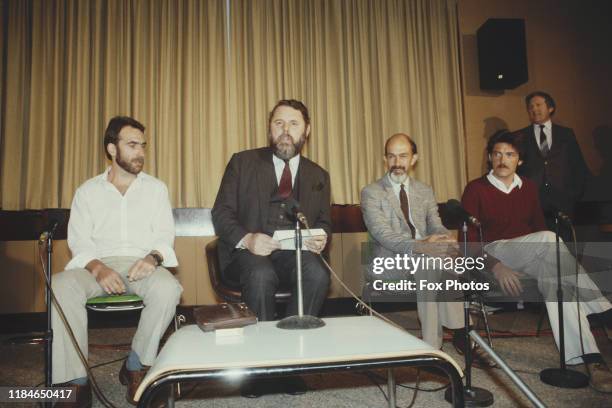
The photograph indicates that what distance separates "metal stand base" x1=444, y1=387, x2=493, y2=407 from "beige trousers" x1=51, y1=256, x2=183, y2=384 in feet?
4.78

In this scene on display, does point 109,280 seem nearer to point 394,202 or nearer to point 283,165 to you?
point 283,165

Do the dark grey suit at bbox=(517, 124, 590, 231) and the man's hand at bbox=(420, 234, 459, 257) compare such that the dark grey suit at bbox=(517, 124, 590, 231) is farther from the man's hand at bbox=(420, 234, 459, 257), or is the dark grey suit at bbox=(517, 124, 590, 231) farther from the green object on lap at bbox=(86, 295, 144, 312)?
the green object on lap at bbox=(86, 295, 144, 312)

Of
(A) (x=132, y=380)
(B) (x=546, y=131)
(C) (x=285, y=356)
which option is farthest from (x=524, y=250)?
(A) (x=132, y=380)

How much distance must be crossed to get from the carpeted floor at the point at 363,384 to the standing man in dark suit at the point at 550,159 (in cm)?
134

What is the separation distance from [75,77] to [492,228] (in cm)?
386

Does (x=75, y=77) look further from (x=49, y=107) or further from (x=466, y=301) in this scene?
(x=466, y=301)

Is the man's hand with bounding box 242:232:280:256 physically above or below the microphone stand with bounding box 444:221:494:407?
above

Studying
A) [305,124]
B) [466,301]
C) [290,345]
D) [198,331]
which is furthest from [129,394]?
[305,124]

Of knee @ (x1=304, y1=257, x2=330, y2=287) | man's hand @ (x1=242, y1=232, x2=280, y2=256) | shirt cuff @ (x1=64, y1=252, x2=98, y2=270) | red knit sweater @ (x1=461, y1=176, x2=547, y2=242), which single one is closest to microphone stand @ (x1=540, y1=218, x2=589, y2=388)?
red knit sweater @ (x1=461, y1=176, x2=547, y2=242)

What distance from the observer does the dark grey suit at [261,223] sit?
2.26 meters

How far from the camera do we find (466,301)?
1.90 meters

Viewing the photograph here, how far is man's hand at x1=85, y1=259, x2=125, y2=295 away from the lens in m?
2.20

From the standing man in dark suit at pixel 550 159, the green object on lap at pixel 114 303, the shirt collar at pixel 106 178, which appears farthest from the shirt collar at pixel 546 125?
the green object on lap at pixel 114 303

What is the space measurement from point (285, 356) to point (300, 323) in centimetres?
41
